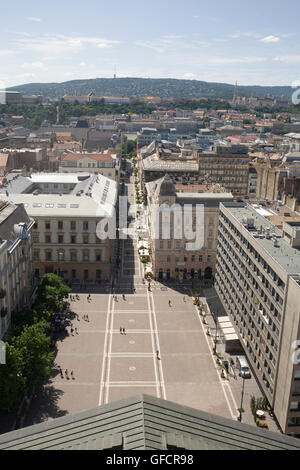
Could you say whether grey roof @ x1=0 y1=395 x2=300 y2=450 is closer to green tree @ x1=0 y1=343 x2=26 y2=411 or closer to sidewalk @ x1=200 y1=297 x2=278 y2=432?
green tree @ x1=0 y1=343 x2=26 y2=411

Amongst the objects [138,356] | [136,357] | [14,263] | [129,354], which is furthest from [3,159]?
[136,357]

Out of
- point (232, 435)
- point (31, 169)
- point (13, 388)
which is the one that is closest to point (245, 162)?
point (31, 169)

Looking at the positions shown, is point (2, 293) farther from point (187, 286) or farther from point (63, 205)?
point (187, 286)

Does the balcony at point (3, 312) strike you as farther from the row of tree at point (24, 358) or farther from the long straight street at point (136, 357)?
the long straight street at point (136, 357)

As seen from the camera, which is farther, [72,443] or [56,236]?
[56,236]

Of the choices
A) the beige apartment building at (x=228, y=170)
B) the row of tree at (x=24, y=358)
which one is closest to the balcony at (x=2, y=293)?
the row of tree at (x=24, y=358)

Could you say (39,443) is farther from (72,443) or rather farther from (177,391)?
(177,391)

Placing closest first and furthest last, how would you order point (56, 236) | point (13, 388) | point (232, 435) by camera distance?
point (232, 435) < point (13, 388) < point (56, 236)
